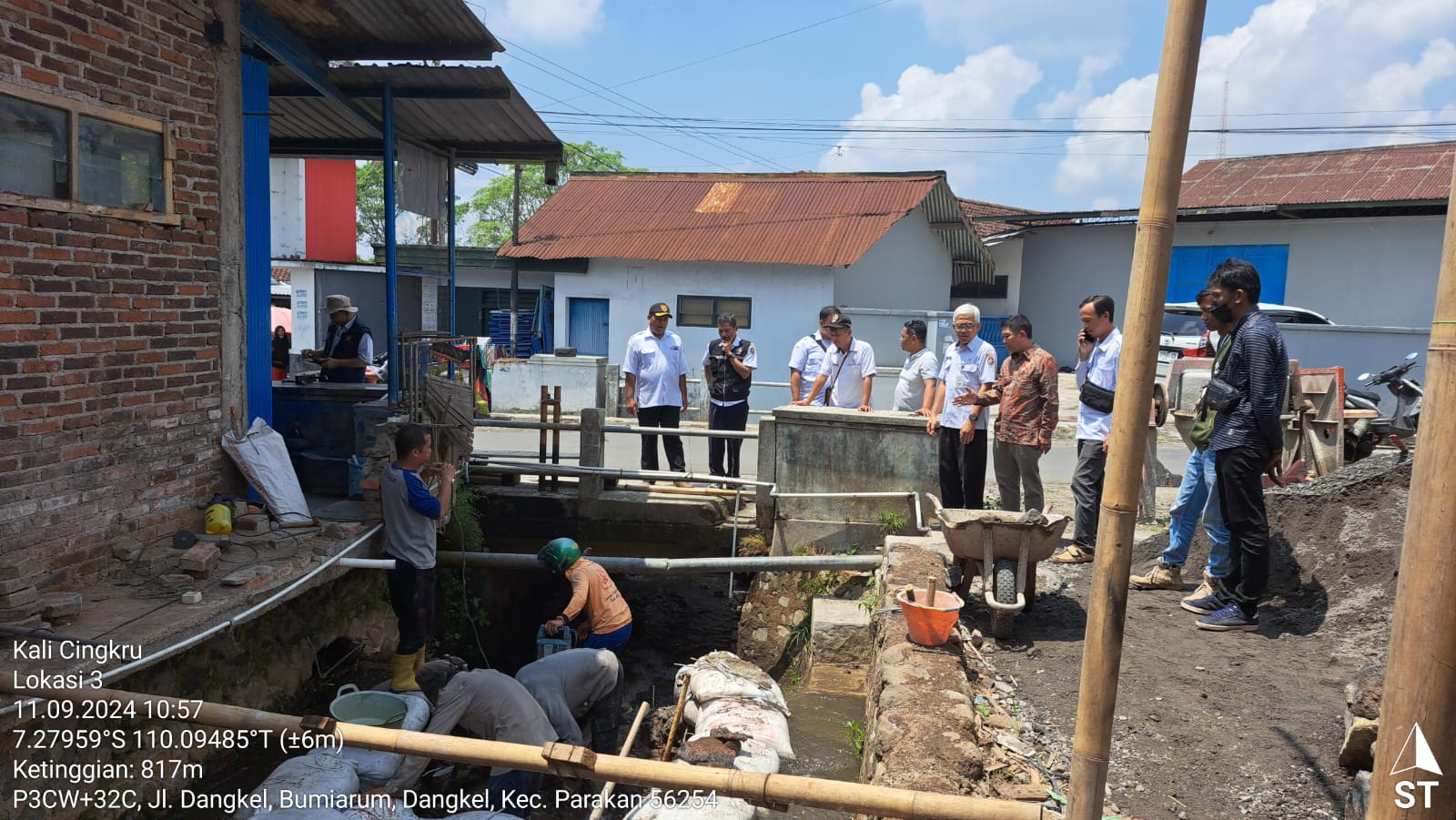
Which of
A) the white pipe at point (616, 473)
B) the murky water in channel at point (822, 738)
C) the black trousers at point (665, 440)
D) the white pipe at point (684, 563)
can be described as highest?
the black trousers at point (665, 440)

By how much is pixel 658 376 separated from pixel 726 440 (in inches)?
37.8

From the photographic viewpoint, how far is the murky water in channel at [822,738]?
5188mm

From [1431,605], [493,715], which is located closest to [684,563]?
[493,715]

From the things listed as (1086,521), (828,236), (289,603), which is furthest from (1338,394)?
(828,236)

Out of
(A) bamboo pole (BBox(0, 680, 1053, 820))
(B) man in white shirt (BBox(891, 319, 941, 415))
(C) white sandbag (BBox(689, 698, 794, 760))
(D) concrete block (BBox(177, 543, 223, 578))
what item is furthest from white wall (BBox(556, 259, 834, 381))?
(A) bamboo pole (BBox(0, 680, 1053, 820))

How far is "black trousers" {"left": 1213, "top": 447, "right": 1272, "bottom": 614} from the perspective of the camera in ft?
15.9

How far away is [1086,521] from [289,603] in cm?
537

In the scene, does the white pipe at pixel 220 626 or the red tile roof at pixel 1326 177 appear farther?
the red tile roof at pixel 1326 177

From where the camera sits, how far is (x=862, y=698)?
6.47 metres

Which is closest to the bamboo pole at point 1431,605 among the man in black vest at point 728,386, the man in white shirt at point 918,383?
the man in white shirt at point 918,383

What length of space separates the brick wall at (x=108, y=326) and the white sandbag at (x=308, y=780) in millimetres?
1633

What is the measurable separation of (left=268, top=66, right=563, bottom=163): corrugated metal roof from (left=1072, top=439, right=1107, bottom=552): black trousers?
5.14m

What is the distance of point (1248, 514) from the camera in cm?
486

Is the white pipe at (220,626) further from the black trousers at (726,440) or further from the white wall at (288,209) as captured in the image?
the white wall at (288,209)
